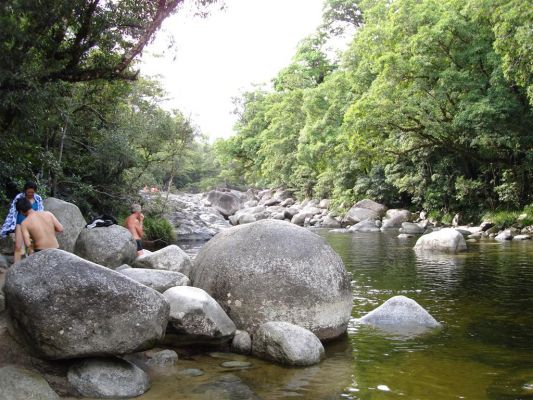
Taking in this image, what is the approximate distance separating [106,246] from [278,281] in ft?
19.4

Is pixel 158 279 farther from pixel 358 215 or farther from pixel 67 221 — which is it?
pixel 358 215

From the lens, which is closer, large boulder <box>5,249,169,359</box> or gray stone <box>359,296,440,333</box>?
large boulder <box>5,249,169,359</box>

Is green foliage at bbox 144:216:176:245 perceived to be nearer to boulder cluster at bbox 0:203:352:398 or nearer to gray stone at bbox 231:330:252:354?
boulder cluster at bbox 0:203:352:398

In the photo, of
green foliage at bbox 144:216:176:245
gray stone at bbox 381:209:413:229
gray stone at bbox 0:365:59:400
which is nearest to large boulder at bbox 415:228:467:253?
green foliage at bbox 144:216:176:245

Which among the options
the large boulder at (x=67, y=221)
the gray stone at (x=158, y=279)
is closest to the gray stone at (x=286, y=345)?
the gray stone at (x=158, y=279)

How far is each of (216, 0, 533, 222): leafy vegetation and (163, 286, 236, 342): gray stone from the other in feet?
45.6

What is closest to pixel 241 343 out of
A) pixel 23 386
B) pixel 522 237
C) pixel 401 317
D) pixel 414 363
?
pixel 414 363

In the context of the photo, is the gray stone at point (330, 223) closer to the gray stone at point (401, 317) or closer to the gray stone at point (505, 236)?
the gray stone at point (505, 236)

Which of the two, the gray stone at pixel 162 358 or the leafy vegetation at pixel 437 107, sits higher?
the leafy vegetation at pixel 437 107

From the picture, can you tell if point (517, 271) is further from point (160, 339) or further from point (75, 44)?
point (75, 44)

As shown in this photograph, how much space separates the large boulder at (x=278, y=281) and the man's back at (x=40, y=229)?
8.26ft

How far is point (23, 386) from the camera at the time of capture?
214 inches

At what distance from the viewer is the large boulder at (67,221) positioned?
12.9 meters

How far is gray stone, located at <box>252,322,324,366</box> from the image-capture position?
6.98 metres
